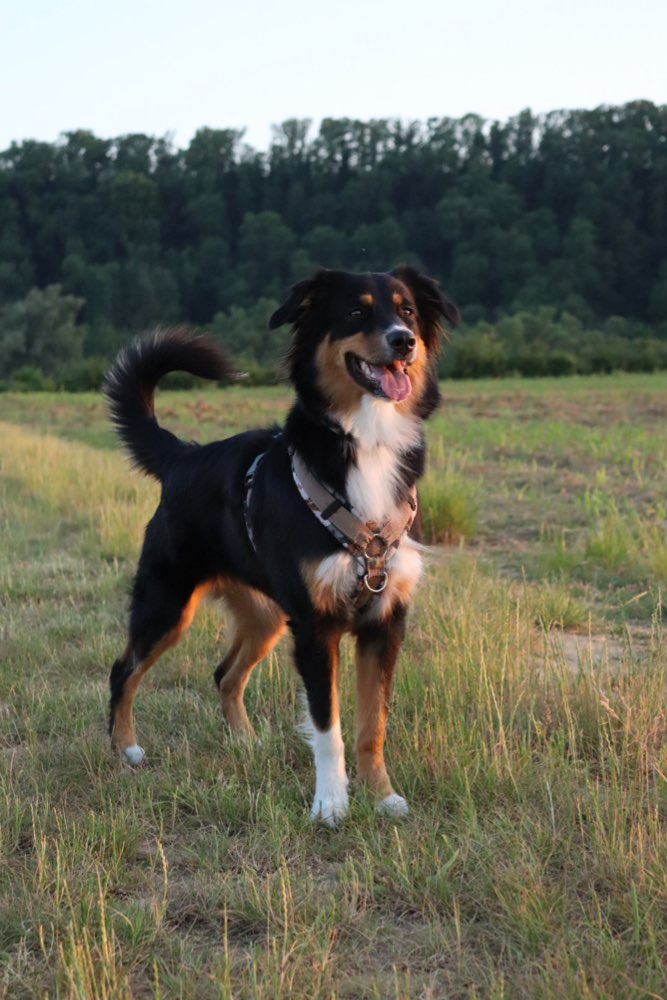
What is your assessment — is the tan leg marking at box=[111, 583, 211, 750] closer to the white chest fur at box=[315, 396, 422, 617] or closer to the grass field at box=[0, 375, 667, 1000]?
the grass field at box=[0, 375, 667, 1000]

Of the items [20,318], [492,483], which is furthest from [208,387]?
[492,483]

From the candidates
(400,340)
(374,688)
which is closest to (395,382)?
(400,340)

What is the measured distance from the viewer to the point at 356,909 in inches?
114

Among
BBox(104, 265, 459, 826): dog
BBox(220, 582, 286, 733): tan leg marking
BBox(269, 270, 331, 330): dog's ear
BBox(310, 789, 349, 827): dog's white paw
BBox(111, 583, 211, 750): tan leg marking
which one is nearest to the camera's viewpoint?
BBox(310, 789, 349, 827): dog's white paw

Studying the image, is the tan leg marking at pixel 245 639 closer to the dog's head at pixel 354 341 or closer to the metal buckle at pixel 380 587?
the metal buckle at pixel 380 587

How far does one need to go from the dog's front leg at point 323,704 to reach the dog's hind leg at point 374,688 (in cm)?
12

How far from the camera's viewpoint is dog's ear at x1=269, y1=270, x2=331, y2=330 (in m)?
3.78

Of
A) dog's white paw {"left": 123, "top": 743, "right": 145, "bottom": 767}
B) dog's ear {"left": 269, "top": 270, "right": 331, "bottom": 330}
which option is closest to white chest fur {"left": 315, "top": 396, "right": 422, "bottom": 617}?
dog's ear {"left": 269, "top": 270, "right": 331, "bottom": 330}

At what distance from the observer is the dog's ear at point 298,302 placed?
378 centimetres

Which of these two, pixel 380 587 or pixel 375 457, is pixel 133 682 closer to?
pixel 380 587

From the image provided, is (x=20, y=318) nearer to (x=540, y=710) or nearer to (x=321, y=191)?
(x=321, y=191)

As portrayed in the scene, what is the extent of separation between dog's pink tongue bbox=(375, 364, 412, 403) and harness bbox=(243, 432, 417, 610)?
1.33 feet

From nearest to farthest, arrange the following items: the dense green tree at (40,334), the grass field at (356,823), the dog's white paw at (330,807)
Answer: the grass field at (356,823) < the dog's white paw at (330,807) < the dense green tree at (40,334)

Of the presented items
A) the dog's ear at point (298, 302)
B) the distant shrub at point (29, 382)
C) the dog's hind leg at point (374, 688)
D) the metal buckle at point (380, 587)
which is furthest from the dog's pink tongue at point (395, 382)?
the distant shrub at point (29, 382)
